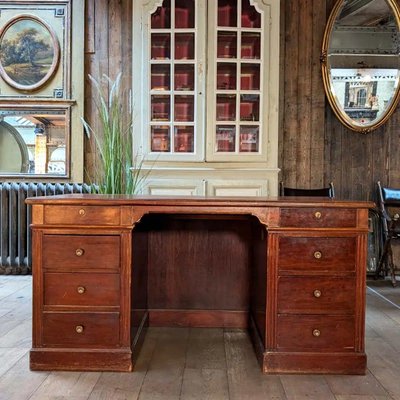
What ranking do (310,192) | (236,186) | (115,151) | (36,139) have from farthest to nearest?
1. (36,139)
2. (310,192)
3. (236,186)
4. (115,151)

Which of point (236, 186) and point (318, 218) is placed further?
point (236, 186)

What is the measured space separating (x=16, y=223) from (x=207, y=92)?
1917 millimetres

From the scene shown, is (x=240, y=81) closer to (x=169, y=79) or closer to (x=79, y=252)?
(x=169, y=79)

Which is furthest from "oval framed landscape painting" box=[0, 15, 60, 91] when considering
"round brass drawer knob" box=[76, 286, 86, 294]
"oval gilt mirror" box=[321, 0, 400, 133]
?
"round brass drawer knob" box=[76, 286, 86, 294]

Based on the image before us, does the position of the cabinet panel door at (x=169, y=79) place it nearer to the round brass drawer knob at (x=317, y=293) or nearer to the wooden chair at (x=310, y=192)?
the wooden chair at (x=310, y=192)

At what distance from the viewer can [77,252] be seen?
1.78 metres

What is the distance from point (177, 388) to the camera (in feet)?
5.39

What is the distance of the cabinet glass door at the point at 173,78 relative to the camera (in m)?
3.26

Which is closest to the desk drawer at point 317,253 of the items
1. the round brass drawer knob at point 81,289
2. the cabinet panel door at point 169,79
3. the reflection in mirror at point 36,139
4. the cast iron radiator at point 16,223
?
the round brass drawer knob at point 81,289

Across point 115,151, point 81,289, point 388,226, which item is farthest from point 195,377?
point 388,226

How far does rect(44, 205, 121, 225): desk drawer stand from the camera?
177 cm

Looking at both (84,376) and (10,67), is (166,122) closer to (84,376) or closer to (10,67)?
(10,67)

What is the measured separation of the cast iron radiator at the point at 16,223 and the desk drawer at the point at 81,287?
73.9 inches

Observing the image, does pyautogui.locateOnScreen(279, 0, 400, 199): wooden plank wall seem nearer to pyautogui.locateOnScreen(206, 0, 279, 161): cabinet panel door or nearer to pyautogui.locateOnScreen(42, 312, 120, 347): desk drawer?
pyautogui.locateOnScreen(206, 0, 279, 161): cabinet panel door
